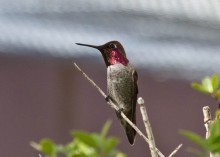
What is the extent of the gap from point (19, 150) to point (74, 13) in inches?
42.6

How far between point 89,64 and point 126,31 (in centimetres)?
37

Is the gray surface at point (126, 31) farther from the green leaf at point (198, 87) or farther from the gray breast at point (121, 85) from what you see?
→ the green leaf at point (198, 87)

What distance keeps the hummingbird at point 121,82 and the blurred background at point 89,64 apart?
11.0 ft

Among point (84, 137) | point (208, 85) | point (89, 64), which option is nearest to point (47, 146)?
point (84, 137)

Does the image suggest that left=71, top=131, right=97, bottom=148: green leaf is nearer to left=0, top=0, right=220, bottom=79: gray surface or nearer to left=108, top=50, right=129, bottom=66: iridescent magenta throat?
left=108, top=50, right=129, bottom=66: iridescent magenta throat

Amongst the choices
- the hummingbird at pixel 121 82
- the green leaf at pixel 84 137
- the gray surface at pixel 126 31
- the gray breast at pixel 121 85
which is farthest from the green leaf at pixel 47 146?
the gray surface at pixel 126 31

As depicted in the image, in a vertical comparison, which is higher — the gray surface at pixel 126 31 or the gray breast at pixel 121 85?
the gray surface at pixel 126 31

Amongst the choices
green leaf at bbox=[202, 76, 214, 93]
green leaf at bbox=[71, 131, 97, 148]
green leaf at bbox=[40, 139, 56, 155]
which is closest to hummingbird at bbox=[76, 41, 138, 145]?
green leaf at bbox=[202, 76, 214, 93]

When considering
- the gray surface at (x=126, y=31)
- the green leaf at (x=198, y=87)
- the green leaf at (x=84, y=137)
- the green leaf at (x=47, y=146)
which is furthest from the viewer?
the gray surface at (x=126, y=31)

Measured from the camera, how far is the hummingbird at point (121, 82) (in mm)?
1232

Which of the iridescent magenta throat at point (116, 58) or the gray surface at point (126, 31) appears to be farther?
the gray surface at point (126, 31)

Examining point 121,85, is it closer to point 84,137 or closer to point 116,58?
point 116,58

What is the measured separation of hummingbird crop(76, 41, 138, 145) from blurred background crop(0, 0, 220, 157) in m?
3.35

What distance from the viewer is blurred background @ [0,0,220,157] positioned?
497 centimetres
